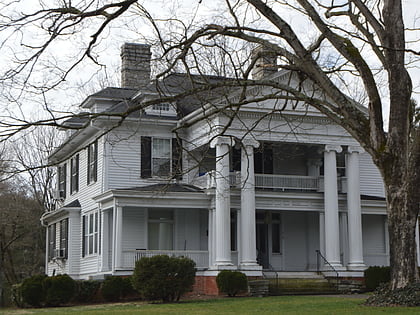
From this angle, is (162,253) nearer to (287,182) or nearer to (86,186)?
(287,182)

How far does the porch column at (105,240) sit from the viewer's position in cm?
2695

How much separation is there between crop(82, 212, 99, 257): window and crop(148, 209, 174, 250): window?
256 cm

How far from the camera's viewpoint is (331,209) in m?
26.7

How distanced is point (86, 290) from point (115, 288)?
54.2 inches

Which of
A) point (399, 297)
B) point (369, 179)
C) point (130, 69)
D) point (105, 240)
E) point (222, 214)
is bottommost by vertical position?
point (399, 297)

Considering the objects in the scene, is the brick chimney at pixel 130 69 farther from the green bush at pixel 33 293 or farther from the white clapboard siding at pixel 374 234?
the white clapboard siding at pixel 374 234

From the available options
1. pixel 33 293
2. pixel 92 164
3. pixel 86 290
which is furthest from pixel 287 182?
pixel 33 293

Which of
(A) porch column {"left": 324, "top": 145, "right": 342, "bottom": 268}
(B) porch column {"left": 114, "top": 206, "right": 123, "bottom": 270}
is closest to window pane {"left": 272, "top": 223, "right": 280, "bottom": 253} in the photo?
(A) porch column {"left": 324, "top": 145, "right": 342, "bottom": 268}

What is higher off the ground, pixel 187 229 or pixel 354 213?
pixel 354 213

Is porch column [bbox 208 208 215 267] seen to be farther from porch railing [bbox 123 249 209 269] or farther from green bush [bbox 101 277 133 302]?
green bush [bbox 101 277 133 302]

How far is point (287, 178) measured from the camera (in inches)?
1110

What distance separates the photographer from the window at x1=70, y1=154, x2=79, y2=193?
3231 cm

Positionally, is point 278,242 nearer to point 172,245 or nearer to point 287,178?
point 287,178

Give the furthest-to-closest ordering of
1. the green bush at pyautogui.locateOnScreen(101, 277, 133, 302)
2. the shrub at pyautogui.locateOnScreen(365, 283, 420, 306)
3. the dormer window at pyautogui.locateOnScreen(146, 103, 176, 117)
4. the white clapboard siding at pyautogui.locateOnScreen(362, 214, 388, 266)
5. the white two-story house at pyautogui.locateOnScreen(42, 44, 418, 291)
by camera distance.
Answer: the white clapboard siding at pyautogui.locateOnScreen(362, 214, 388, 266) → the dormer window at pyautogui.locateOnScreen(146, 103, 176, 117) → the white two-story house at pyautogui.locateOnScreen(42, 44, 418, 291) → the green bush at pyautogui.locateOnScreen(101, 277, 133, 302) → the shrub at pyautogui.locateOnScreen(365, 283, 420, 306)
